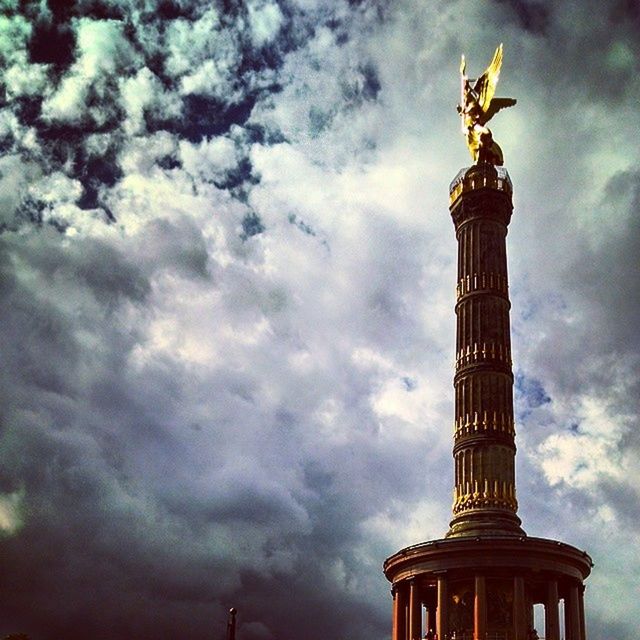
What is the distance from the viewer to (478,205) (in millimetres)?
63469

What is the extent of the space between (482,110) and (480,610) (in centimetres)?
3433

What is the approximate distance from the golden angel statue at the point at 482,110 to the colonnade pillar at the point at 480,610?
29347 millimetres

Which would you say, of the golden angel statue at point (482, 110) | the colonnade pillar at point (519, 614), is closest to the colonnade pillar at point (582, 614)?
the colonnade pillar at point (519, 614)

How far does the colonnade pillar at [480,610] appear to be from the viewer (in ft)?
161

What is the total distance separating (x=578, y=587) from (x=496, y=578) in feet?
17.5

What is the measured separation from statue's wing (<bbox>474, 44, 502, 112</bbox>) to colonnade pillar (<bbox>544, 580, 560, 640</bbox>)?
3294 cm

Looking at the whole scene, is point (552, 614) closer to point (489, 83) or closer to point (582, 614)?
point (582, 614)

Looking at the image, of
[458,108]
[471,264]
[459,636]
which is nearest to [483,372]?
[471,264]

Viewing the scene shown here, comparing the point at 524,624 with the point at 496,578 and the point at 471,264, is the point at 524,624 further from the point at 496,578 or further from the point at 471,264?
the point at 471,264

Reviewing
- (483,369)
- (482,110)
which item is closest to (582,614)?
(483,369)

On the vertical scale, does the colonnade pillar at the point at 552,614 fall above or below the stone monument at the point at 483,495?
below

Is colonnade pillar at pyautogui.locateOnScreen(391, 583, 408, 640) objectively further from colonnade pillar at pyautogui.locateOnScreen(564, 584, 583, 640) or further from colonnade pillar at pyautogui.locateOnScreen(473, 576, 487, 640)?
colonnade pillar at pyautogui.locateOnScreen(564, 584, 583, 640)

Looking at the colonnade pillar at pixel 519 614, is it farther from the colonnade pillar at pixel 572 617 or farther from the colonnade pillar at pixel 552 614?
the colonnade pillar at pixel 572 617

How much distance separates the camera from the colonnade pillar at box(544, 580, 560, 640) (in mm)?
50125
